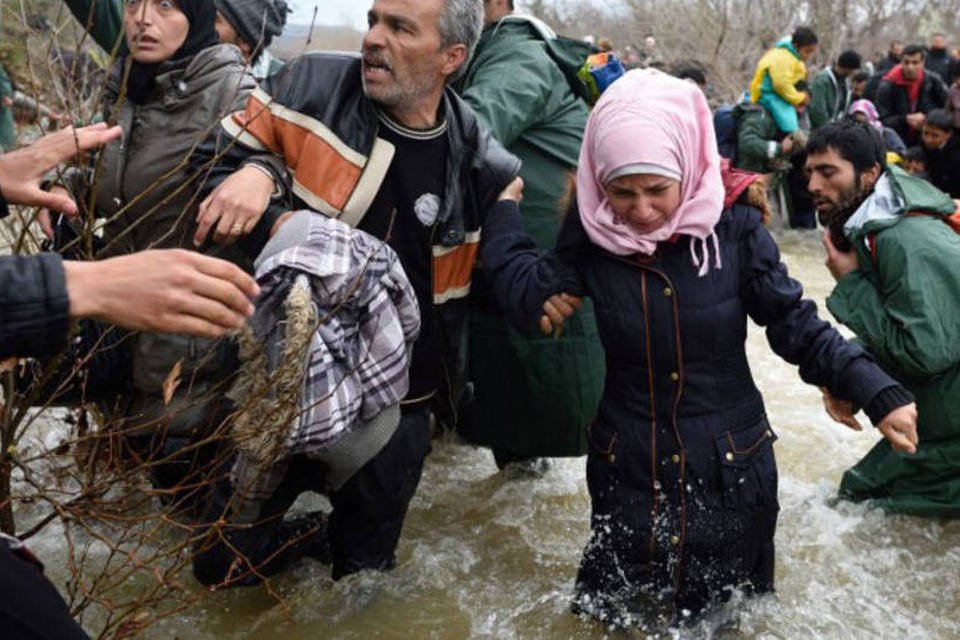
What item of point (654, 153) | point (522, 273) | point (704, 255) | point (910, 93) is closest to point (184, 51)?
point (522, 273)

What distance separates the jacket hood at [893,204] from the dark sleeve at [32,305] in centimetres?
276

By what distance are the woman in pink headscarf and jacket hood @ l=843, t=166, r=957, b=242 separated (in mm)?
879

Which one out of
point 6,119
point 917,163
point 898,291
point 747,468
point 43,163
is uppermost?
point 43,163

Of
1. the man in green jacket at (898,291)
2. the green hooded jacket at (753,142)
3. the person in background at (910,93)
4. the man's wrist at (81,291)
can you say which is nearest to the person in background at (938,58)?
the person in background at (910,93)

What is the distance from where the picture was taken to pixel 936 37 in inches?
498

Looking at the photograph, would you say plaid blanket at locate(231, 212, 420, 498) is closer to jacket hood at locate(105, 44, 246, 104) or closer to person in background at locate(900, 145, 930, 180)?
jacket hood at locate(105, 44, 246, 104)

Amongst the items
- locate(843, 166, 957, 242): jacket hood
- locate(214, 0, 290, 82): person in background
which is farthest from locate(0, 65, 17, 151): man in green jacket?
locate(843, 166, 957, 242): jacket hood

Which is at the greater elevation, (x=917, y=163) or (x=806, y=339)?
(x=806, y=339)

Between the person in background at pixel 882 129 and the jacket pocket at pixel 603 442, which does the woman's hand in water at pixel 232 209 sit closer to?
the jacket pocket at pixel 603 442

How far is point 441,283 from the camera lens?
9.98ft

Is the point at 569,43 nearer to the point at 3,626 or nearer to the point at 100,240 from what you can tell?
the point at 100,240

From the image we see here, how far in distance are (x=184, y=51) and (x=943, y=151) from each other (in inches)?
265

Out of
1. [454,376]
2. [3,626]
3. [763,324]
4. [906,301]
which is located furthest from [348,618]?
[906,301]

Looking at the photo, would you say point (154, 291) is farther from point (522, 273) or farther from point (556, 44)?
point (556, 44)
